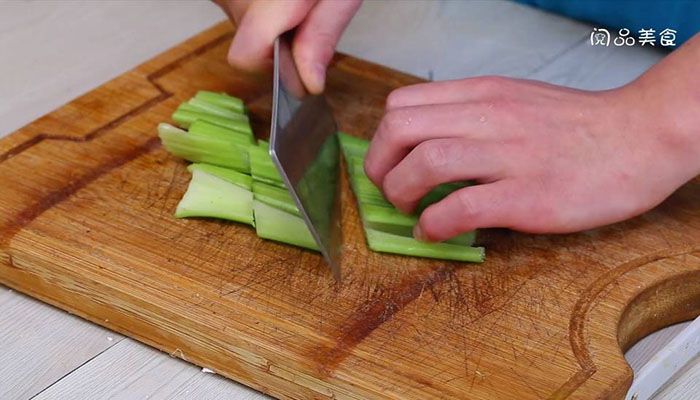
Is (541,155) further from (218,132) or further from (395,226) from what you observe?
(218,132)

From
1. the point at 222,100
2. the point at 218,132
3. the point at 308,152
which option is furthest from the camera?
the point at 222,100

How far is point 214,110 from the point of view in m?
1.83

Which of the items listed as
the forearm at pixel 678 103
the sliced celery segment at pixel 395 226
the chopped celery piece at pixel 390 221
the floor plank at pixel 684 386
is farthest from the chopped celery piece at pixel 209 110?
the floor plank at pixel 684 386

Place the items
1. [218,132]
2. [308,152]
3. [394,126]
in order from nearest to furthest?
[394,126] < [308,152] < [218,132]

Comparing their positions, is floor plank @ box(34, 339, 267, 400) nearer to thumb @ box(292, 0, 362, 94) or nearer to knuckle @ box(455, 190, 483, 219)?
knuckle @ box(455, 190, 483, 219)

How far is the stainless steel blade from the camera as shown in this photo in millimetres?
1495

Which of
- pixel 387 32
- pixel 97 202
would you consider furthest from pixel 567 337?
pixel 387 32

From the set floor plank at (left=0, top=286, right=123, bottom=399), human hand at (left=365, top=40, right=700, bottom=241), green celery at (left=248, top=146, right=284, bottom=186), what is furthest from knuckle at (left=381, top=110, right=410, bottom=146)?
floor plank at (left=0, top=286, right=123, bottom=399)

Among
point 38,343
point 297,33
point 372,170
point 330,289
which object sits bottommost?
point 38,343

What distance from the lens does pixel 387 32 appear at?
7.82 ft

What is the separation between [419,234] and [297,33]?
44cm

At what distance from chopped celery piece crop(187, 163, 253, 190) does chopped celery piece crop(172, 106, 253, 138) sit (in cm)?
9

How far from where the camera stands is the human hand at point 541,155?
149cm

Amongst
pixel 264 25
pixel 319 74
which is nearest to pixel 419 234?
pixel 319 74
